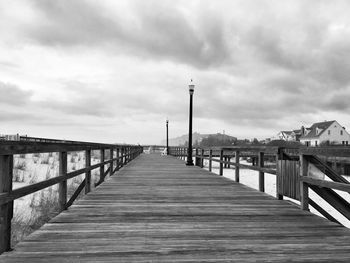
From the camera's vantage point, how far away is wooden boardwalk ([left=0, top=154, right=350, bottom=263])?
308 cm

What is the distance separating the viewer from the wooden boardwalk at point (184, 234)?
3084mm

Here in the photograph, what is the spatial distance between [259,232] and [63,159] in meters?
3.09

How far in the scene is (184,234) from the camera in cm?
383

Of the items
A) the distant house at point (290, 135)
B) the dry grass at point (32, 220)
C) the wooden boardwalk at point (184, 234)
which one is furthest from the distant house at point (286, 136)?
the wooden boardwalk at point (184, 234)

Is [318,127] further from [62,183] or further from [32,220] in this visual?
[62,183]

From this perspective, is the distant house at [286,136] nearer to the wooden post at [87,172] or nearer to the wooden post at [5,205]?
the wooden post at [87,172]

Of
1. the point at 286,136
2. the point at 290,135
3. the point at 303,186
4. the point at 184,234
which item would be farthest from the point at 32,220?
the point at 286,136

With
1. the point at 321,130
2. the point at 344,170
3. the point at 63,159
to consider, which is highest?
the point at 321,130

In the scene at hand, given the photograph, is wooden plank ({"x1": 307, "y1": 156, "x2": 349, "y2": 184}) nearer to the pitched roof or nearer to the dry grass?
the dry grass

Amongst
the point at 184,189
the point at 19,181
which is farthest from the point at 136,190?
the point at 19,181

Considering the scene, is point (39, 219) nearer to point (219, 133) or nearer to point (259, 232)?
point (259, 232)

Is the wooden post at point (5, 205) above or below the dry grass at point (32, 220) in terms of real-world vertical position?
above

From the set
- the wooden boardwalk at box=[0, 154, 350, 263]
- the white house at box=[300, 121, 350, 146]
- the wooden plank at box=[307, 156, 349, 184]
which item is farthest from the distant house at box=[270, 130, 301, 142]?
the wooden boardwalk at box=[0, 154, 350, 263]

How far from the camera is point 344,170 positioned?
3353 cm
